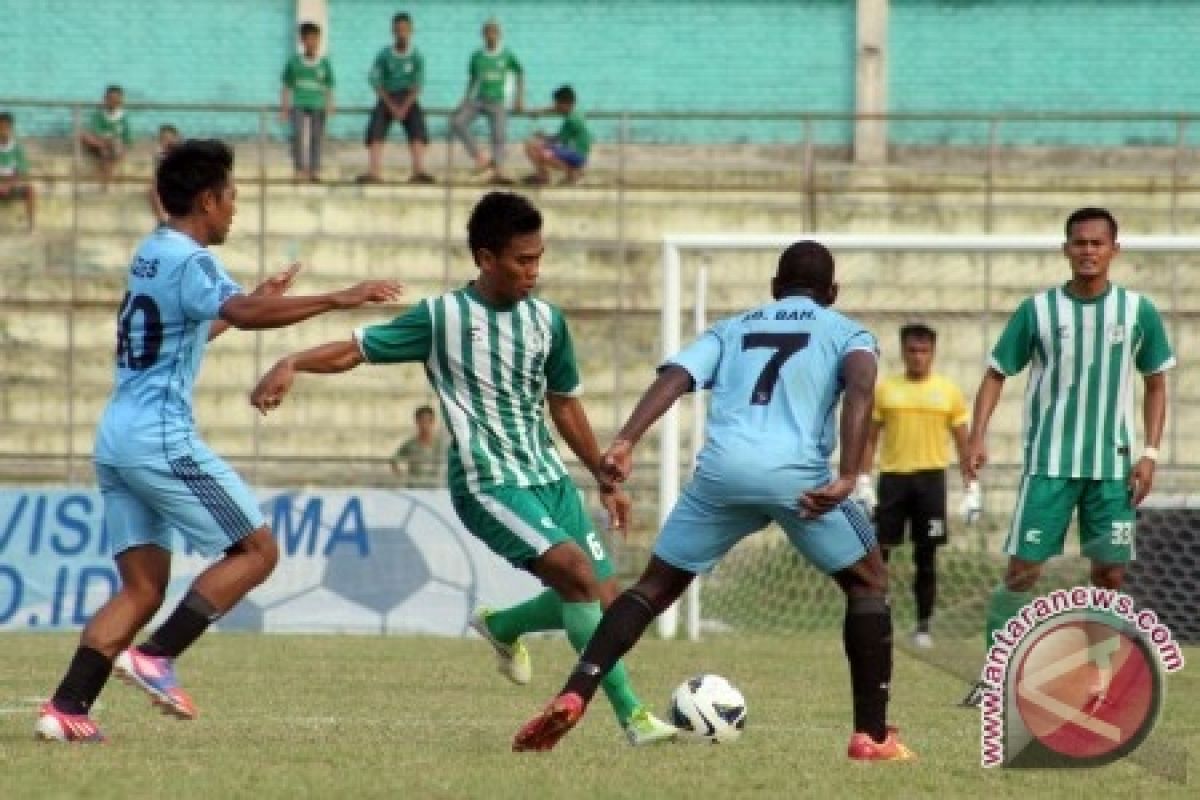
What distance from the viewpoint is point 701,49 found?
107ft

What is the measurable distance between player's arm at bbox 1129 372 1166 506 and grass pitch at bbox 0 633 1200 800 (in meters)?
1.01

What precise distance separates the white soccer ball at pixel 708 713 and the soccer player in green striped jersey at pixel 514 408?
0.20m

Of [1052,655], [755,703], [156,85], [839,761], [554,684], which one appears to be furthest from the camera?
[156,85]

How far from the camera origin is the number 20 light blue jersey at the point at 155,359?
9.89 m

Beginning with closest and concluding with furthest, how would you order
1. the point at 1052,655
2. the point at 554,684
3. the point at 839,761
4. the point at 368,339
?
the point at 1052,655
the point at 839,761
the point at 368,339
the point at 554,684

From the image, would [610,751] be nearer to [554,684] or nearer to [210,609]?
[210,609]

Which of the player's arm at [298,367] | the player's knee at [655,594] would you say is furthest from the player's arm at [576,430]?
the player's arm at [298,367]

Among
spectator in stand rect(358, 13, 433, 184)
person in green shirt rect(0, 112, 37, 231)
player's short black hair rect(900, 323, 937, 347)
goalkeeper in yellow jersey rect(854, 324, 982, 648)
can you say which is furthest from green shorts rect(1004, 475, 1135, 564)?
person in green shirt rect(0, 112, 37, 231)

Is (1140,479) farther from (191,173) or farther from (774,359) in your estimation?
(191,173)

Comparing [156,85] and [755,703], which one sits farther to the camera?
[156,85]

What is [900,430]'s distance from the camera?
1862 centimetres

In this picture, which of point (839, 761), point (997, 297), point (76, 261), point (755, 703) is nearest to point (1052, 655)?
point (839, 761)

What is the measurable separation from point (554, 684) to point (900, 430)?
499 cm

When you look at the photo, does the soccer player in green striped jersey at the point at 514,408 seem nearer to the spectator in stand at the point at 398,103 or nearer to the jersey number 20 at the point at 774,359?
the jersey number 20 at the point at 774,359
